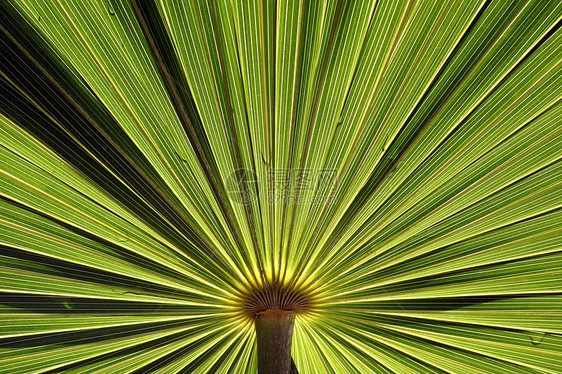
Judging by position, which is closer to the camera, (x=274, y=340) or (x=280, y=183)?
(x=280, y=183)

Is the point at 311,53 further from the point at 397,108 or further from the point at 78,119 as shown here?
the point at 78,119

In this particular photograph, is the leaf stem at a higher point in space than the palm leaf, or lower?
lower

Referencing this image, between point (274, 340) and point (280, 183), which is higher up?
point (280, 183)

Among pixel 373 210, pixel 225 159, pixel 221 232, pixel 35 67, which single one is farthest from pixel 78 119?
pixel 373 210

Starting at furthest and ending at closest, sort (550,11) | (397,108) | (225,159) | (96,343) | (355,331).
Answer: (355,331) < (96,343) < (225,159) < (397,108) < (550,11)

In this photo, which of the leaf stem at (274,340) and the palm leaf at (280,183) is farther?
the leaf stem at (274,340)

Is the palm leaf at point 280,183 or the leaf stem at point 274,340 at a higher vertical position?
the palm leaf at point 280,183

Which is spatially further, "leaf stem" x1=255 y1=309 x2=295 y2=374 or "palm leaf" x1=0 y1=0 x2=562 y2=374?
"leaf stem" x1=255 y1=309 x2=295 y2=374

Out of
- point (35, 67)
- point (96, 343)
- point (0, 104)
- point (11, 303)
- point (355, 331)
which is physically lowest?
point (96, 343)
